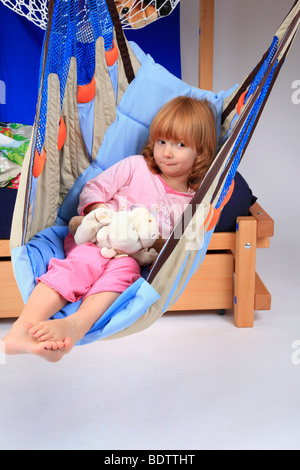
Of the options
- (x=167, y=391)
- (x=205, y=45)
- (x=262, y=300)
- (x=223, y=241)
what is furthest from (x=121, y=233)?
(x=205, y=45)

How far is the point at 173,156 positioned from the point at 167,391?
2.24 ft

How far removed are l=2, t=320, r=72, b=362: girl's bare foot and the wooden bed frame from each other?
0.84 m

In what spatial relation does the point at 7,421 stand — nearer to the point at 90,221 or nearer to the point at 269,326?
the point at 90,221

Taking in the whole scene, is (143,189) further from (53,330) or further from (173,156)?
(53,330)

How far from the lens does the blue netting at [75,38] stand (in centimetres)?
143

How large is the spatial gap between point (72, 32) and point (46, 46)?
310mm

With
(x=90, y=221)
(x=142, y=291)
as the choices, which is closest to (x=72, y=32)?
(x=90, y=221)

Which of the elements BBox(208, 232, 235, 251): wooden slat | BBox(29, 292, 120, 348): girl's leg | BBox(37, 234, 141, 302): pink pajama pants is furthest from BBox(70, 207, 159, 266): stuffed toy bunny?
BBox(208, 232, 235, 251): wooden slat

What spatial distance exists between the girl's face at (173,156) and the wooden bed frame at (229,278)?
0.37 metres

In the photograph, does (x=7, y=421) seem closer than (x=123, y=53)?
Yes

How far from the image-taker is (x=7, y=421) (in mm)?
1570

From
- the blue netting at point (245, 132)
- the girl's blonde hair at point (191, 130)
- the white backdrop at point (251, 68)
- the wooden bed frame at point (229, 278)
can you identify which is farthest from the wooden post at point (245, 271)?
the white backdrop at point (251, 68)

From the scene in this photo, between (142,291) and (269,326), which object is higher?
(142,291)

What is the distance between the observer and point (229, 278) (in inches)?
81.0
